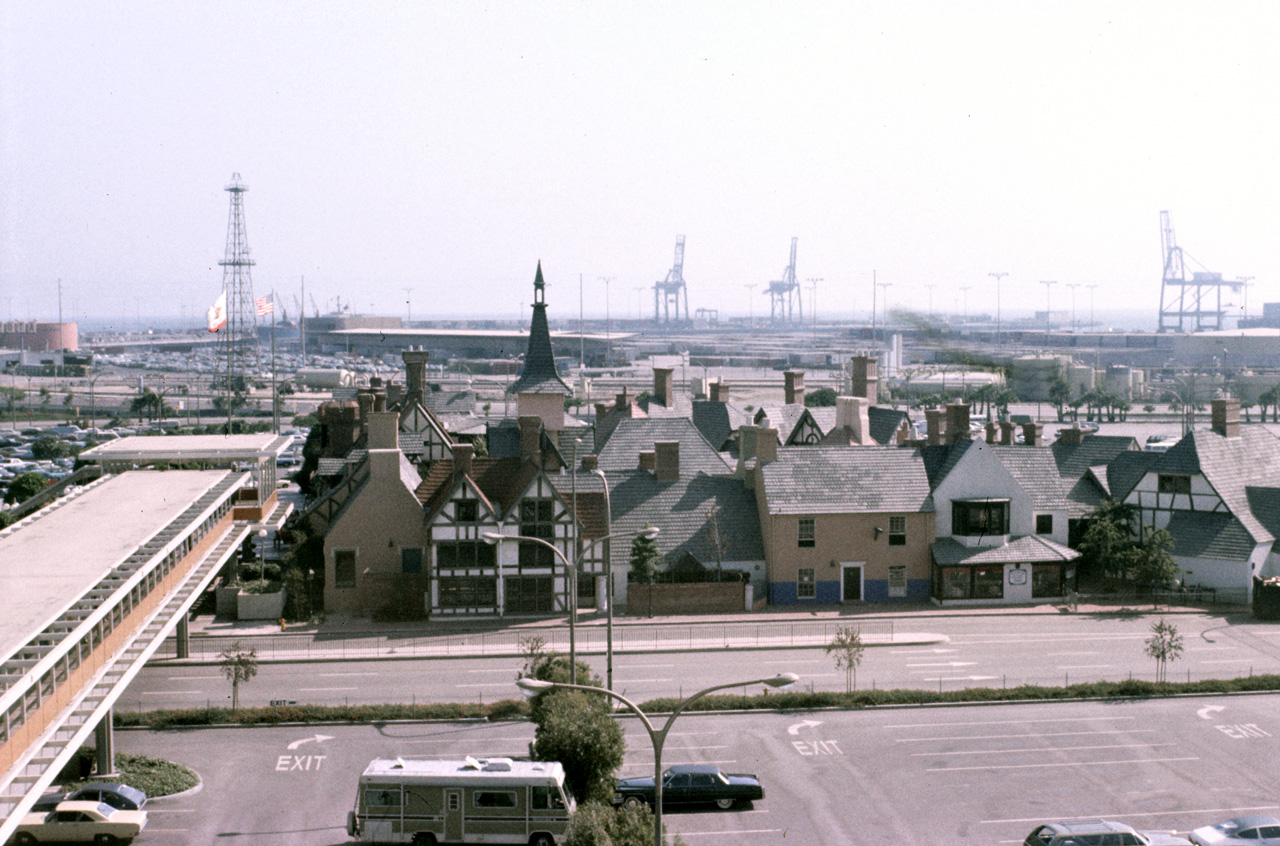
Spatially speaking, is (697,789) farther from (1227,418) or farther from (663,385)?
(663,385)

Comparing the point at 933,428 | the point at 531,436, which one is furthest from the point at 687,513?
the point at 933,428

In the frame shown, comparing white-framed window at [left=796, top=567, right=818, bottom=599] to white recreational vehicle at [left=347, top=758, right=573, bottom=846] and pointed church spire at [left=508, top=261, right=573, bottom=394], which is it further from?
white recreational vehicle at [left=347, top=758, right=573, bottom=846]

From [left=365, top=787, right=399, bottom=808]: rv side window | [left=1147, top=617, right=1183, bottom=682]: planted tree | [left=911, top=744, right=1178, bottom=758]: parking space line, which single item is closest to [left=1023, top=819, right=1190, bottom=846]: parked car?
[left=911, top=744, right=1178, bottom=758]: parking space line

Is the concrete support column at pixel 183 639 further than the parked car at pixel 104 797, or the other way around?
the concrete support column at pixel 183 639

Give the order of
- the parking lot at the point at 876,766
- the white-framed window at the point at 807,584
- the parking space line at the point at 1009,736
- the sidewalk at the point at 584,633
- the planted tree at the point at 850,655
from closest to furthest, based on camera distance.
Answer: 1. the parking lot at the point at 876,766
2. the parking space line at the point at 1009,736
3. the planted tree at the point at 850,655
4. the sidewalk at the point at 584,633
5. the white-framed window at the point at 807,584

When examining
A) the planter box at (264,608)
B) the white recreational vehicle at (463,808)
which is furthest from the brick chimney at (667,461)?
the white recreational vehicle at (463,808)

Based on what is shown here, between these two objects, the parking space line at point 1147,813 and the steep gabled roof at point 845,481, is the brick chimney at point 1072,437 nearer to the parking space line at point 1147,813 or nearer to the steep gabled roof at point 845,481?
the steep gabled roof at point 845,481

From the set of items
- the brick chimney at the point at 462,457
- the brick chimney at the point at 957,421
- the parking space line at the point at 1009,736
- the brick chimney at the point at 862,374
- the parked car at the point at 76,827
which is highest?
the brick chimney at the point at 862,374

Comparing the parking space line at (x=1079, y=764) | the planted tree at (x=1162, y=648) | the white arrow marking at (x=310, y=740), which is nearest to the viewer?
the parking space line at (x=1079, y=764)
